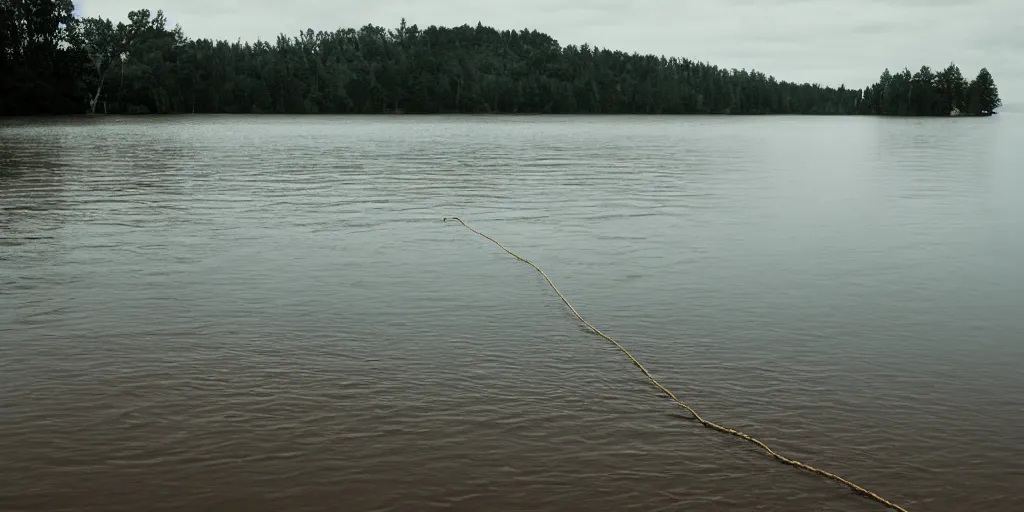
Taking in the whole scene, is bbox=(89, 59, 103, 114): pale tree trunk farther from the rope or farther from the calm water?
the rope

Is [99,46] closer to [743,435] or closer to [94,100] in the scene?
[94,100]

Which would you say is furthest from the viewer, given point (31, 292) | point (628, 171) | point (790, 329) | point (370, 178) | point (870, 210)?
point (628, 171)

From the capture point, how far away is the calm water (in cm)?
691

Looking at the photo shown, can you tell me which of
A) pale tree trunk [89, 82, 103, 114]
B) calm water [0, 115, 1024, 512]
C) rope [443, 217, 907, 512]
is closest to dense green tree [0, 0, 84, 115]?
pale tree trunk [89, 82, 103, 114]

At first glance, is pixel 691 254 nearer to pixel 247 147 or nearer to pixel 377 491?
pixel 377 491

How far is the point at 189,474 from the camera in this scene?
6922mm

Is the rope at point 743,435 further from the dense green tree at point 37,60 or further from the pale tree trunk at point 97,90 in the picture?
the pale tree trunk at point 97,90

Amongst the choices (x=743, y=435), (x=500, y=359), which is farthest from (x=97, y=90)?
(x=743, y=435)

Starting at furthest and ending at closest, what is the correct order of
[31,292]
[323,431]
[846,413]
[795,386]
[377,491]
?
[31,292] < [795,386] < [846,413] < [323,431] < [377,491]

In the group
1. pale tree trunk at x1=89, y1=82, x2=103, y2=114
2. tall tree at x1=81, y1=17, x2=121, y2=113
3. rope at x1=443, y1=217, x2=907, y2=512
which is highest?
tall tree at x1=81, y1=17, x2=121, y2=113

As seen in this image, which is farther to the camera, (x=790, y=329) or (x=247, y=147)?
(x=247, y=147)

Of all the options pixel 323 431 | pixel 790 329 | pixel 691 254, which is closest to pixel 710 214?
pixel 691 254

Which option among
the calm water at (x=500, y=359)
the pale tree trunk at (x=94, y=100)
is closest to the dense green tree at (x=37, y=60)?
the pale tree trunk at (x=94, y=100)

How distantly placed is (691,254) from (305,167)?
25.3 m
